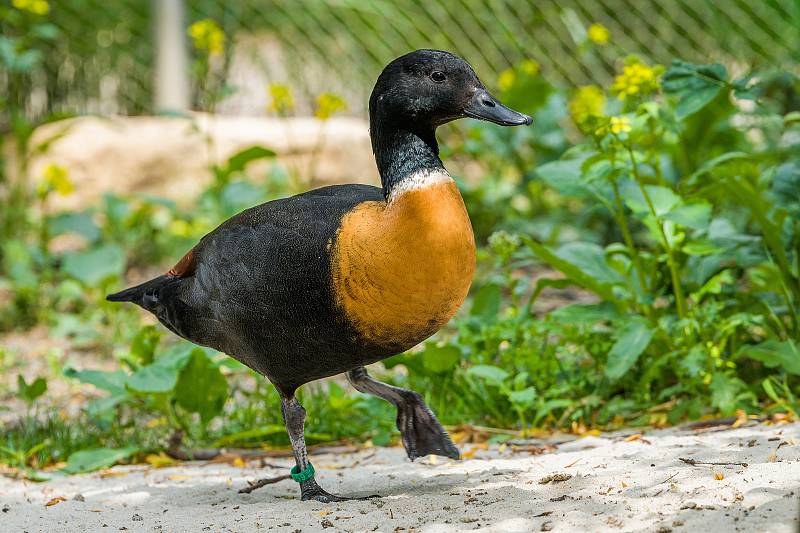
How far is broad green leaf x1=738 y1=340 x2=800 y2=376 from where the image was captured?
3.79 m

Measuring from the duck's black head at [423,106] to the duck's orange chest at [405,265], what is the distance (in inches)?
5.1

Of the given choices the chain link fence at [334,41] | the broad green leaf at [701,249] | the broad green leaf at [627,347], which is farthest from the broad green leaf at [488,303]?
the chain link fence at [334,41]

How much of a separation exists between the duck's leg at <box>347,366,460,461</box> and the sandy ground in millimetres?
89

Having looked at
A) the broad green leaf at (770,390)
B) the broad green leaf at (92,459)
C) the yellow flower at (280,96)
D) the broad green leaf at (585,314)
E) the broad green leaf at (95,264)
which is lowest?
the broad green leaf at (770,390)

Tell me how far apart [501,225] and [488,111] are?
11.3ft

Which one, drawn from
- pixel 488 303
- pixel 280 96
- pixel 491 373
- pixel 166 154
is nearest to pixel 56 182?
pixel 280 96

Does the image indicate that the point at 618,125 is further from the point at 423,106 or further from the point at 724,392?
the point at 724,392

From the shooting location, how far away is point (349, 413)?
4477 millimetres

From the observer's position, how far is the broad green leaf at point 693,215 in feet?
12.5

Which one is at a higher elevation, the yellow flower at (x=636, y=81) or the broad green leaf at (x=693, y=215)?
the yellow flower at (x=636, y=81)

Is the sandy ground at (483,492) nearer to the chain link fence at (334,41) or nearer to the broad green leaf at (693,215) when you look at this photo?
the broad green leaf at (693,215)

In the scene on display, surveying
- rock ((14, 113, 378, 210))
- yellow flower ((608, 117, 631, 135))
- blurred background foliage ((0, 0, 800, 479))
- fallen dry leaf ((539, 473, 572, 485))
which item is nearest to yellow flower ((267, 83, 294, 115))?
blurred background foliage ((0, 0, 800, 479))

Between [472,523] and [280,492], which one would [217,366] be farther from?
[472,523]

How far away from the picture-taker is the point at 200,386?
4164 mm
